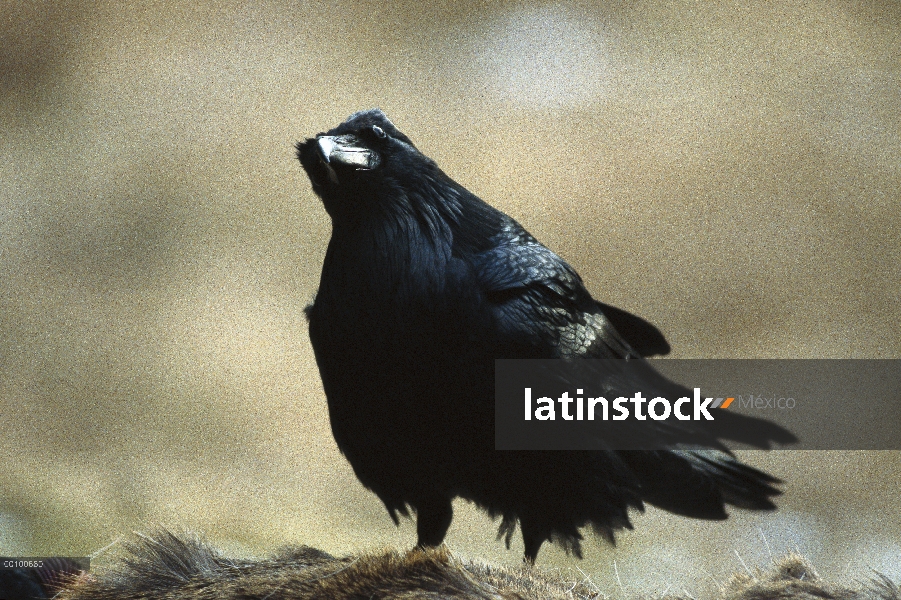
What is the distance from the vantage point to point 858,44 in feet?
8.68

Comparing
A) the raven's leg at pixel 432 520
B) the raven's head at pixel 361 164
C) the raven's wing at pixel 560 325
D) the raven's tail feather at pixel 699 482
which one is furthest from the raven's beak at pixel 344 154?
the raven's tail feather at pixel 699 482

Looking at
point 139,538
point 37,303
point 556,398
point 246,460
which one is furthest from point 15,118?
point 556,398

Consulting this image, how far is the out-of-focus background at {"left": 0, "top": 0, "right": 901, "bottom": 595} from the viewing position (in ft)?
8.70

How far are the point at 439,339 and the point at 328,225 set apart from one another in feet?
3.09

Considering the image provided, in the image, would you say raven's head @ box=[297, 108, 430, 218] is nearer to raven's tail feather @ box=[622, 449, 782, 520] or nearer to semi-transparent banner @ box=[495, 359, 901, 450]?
semi-transparent banner @ box=[495, 359, 901, 450]

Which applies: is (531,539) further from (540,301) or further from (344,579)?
(344,579)

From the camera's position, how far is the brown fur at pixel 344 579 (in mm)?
1288

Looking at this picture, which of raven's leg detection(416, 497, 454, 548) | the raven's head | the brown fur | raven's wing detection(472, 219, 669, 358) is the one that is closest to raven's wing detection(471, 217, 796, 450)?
raven's wing detection(472, 219, 669, 358)

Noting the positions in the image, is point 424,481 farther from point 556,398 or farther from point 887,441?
point 887,441

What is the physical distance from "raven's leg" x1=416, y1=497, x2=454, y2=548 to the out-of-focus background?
1.47 feet

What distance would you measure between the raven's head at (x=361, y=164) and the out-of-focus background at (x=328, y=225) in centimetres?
58

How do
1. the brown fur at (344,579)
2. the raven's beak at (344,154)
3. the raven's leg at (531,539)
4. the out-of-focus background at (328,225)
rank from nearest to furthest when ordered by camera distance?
the brown fur at (344,579) < the raven's beak at (344,154) < the raven's leg at (531,539) < the out-of-focus background at (328,225)

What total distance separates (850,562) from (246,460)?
6.68 feet

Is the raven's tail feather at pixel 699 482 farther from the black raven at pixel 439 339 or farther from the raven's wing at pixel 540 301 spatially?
the raven's wing at pixel 540 301
